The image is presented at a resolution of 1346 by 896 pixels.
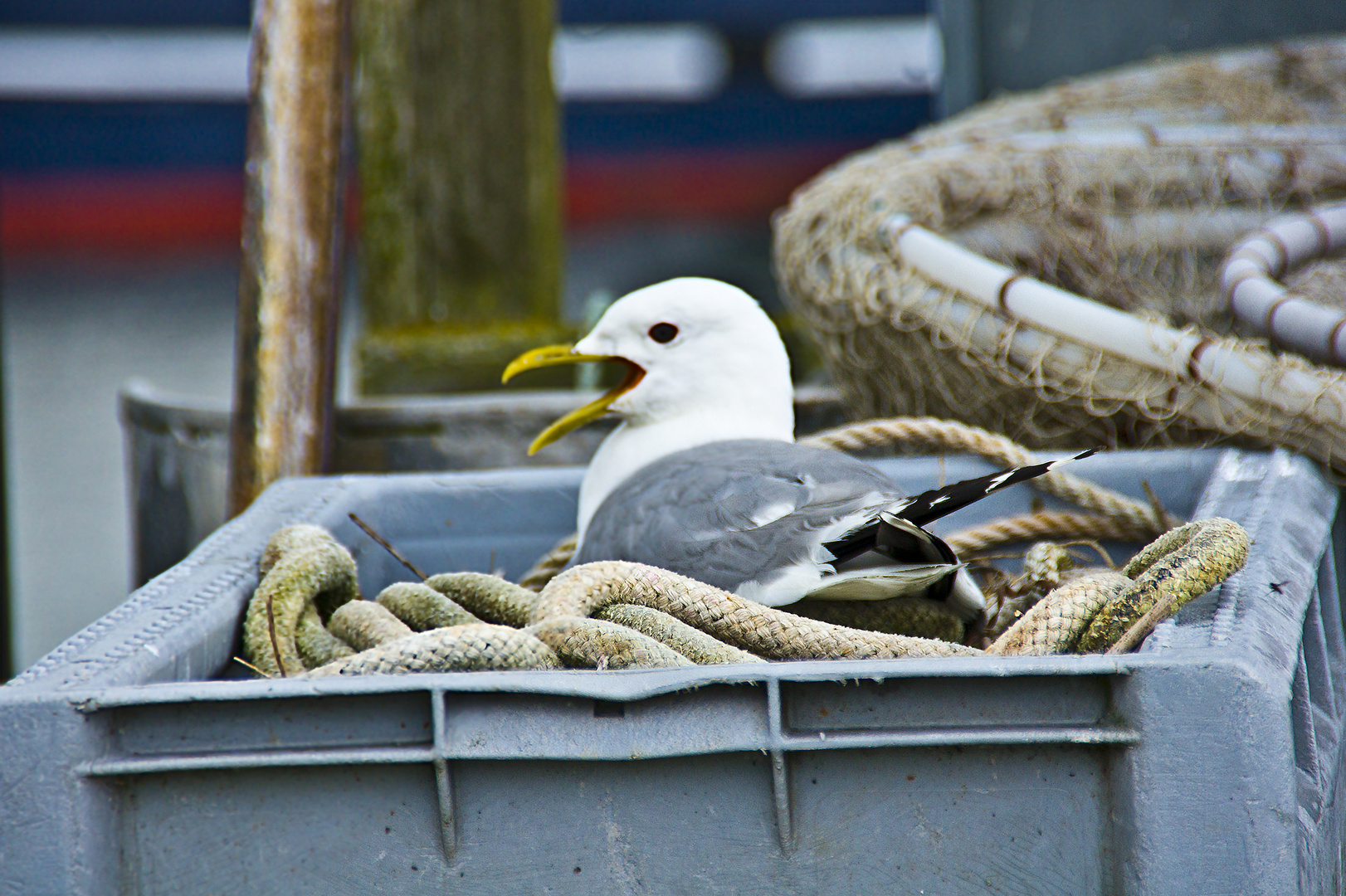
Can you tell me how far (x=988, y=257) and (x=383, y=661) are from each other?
1574 millimetres

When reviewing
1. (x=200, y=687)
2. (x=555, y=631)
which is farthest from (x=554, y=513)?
(x=200, y=687)

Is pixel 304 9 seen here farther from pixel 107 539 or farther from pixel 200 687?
pixel 107 539

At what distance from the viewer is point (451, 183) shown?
2805mm

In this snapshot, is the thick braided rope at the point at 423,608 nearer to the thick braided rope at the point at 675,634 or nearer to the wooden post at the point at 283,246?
the thick braided rope at the point at 675,634

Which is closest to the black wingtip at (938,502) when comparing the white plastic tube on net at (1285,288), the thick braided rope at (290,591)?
the thick braided rope at (290,591)

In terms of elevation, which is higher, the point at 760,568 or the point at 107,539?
the point at 760,568

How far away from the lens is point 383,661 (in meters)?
0.87

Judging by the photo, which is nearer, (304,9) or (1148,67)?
(304,9)

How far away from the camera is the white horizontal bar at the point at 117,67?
10641 mm

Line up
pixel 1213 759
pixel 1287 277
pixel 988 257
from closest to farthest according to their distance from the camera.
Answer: pixel 1213 759 → pixel 1287 277 → pixel 988 257

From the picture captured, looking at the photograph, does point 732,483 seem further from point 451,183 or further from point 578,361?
point 451,183

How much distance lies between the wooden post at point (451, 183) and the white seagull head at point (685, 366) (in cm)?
143

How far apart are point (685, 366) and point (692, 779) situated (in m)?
0.63

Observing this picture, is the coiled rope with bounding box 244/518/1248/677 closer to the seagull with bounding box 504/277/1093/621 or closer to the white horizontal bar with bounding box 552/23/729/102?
the seagull with bounding box 504/277/1093/621
